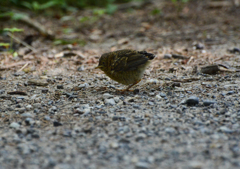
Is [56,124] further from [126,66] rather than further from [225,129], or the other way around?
[225,129]

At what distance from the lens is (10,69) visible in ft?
20.8

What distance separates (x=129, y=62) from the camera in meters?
5.07

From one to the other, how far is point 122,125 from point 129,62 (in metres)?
1.71

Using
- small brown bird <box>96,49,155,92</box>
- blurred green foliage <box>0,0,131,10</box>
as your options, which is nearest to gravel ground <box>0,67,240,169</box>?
small brown bird <box>96,49,155,92</box>

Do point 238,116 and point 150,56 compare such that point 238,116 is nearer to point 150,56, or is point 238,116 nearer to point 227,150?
point 227,150

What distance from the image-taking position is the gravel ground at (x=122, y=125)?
2906 mm

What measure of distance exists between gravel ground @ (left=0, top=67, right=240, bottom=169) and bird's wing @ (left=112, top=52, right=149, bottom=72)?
443mm

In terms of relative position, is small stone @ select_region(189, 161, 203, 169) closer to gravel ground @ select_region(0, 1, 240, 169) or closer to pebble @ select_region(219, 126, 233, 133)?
gravel ground @ select_region(0, 1, 240, 169)

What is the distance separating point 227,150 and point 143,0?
1162 centimetres

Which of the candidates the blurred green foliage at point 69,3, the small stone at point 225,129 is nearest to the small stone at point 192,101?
the small stone at point 225,129

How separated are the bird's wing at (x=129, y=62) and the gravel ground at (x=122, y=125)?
0.44 meters

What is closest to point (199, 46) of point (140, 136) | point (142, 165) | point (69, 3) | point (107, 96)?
point (107, 96)

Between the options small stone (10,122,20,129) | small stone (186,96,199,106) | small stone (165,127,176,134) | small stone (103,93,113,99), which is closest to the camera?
small stone (165,127,176,134)

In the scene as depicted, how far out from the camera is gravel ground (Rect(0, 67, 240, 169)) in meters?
2.91
